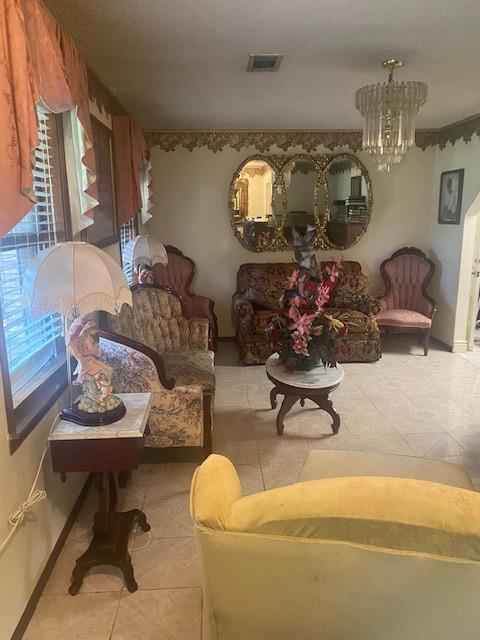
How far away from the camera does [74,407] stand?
78.5 inches

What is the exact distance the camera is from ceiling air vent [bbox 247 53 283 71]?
271 cm

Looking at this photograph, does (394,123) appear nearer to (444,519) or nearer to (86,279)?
(86,279)

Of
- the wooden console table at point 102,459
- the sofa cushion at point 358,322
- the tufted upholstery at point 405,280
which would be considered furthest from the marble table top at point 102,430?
the tufted upholstery at point 405,280

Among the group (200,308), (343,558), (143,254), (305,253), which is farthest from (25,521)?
(200,308)

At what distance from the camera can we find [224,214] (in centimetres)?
548

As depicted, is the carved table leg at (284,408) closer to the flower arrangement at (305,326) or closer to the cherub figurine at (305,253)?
the flower arrangement at (305,326)

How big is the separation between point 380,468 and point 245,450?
1311 millimetres

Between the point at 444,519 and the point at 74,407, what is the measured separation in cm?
159

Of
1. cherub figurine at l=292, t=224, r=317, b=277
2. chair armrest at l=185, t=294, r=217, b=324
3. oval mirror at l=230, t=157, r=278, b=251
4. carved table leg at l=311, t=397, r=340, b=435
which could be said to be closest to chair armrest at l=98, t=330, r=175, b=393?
carved table leg at l=311, t=397, r=340, b=435

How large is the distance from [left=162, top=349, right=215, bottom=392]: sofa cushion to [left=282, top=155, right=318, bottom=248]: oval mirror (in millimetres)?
2513

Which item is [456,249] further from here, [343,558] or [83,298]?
[343,558]

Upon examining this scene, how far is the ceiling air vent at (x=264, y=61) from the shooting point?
8.89 ft

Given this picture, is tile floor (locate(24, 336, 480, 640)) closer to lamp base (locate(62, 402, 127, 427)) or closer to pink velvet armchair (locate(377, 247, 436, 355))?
pink velvet armchair (locate(377, 247, 436, 355))

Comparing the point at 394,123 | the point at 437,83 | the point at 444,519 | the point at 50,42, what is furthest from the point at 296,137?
the point at 444,519
